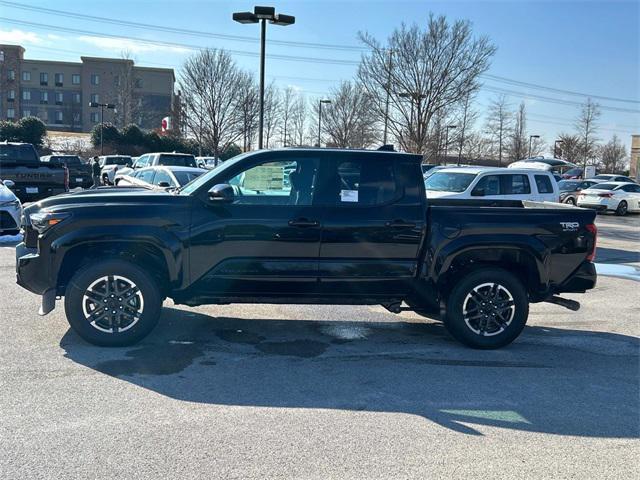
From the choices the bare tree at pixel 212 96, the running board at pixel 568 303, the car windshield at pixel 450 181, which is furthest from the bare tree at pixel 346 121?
the running board at pixel 568 303

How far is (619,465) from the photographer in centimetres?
371

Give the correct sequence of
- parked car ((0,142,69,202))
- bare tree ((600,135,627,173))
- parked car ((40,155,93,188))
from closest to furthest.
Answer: parked car ((0,142,69,202)), parked car ((40,155,93,188)), bare tree ((600,135,627,173))

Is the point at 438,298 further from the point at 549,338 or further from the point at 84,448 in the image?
the point at 84,448

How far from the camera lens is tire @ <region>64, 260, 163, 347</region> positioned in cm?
555

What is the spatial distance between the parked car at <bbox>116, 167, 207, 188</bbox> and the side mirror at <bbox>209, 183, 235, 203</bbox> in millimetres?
8535

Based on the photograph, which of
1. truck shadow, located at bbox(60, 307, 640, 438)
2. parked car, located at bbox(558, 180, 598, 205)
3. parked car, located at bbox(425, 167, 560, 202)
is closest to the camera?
truck shadow, located at bbox(60, 307, 640, 438)

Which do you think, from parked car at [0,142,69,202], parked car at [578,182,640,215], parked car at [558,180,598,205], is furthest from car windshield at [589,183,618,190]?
parked car at [0,142,69,202]

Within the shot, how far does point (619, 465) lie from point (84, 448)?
11.1 feet

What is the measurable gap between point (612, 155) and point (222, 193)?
254 feet

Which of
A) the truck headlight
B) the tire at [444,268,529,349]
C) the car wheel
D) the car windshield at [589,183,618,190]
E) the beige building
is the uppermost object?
the beige building

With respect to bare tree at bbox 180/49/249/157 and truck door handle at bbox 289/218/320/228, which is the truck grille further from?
bare tree at bbox 180/49/249/157

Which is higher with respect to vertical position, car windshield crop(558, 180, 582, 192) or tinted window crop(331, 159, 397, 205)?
car windshield crop(558, 180, 582, 192)

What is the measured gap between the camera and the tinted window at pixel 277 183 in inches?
229

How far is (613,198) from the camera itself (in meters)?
27.2
